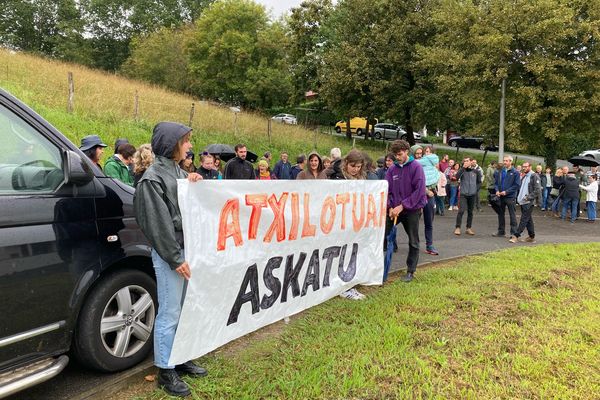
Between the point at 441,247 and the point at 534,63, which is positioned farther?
the point at 534,63

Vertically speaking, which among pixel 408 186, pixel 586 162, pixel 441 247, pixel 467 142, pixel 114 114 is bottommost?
pixel 441 247

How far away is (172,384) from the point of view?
119 inches

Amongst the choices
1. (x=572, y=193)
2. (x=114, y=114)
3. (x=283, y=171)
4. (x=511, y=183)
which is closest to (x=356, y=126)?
(x=572, y=193)

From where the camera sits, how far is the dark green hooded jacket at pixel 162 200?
2.84m

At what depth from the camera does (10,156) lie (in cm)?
294

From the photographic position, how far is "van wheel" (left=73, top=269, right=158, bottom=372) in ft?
10.2

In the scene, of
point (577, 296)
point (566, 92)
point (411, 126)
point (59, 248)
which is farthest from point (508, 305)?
point (411, 126)

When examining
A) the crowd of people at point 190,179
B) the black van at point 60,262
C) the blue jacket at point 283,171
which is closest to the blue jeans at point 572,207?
the crowd of people at point 190,179

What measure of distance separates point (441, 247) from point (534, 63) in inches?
486

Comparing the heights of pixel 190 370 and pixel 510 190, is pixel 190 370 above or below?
below

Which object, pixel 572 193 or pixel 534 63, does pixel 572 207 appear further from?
Answer: pixel 534 63

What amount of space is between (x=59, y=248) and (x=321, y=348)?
2.13 metres

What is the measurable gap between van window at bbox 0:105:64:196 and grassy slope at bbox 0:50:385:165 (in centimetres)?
931

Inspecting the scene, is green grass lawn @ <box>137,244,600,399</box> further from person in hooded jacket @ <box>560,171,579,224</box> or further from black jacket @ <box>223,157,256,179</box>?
person in hooded jacket @ <box>560,171,579,224</box>
